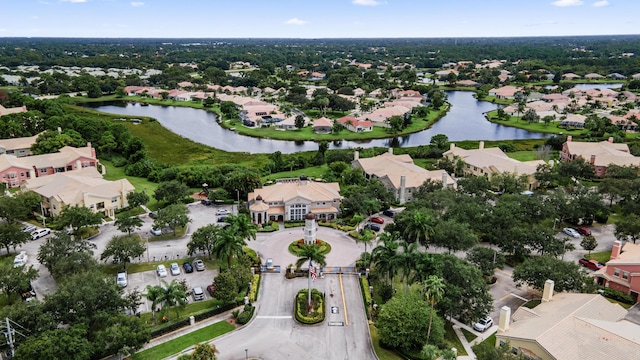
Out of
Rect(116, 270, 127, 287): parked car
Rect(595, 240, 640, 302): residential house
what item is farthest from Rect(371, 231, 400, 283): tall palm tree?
Rect(116, 270, 127, 287): parked car

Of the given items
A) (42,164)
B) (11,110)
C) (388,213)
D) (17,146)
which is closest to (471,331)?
(388,213)

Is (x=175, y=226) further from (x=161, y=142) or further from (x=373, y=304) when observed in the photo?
(x=161, y=142)

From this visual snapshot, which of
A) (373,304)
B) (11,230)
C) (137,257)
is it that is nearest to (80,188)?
(11,230)

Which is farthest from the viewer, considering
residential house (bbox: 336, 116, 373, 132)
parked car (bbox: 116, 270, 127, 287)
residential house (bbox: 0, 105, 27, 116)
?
residential house (bbox: 336, 116, 373, 132)

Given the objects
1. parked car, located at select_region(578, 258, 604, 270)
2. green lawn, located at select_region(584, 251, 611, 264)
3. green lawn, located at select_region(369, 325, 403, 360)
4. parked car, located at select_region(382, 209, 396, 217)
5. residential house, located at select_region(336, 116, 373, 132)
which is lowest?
green lawn, located at select_region(369, 325, 403, 360)

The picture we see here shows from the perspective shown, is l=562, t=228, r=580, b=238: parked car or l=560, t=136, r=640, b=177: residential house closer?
l=562, t=228, r=580, b=238: parked car

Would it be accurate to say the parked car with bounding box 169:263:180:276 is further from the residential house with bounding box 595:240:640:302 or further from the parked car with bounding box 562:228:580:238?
the parked car with bounding box 562:228:580:238
